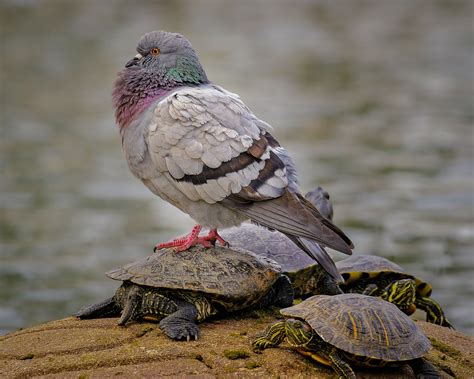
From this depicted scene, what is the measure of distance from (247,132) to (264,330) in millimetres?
1692

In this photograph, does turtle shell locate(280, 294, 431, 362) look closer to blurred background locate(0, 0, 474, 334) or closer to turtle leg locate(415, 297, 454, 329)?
turtle leg locate(415, 297, 454, 329)

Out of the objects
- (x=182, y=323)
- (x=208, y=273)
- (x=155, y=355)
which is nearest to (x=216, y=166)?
(x=208, y=273)

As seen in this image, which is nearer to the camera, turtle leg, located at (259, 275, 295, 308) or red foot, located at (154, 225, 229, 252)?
red foot, located at (154, 225, 229, 252)

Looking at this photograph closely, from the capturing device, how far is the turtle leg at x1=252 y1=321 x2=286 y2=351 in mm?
7070

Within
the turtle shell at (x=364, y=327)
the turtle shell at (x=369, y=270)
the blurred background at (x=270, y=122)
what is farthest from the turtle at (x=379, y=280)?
the blurred background at (x=270, y=122)

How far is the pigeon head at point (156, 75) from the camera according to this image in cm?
867

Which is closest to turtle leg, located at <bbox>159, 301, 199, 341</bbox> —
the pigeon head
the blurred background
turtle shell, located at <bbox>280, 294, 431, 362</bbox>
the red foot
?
the red foot

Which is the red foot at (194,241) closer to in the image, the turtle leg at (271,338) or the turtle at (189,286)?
the turtle at (189,286)

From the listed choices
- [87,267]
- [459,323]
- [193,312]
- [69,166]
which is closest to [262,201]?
[193,312]

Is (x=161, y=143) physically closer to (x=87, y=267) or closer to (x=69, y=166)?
(x=87, y=267)

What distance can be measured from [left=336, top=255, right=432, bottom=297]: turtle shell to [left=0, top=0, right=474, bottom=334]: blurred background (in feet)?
9.50

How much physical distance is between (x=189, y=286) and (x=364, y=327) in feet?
4.65

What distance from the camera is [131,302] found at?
24.8 feet

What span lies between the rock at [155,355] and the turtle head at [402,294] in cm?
53
